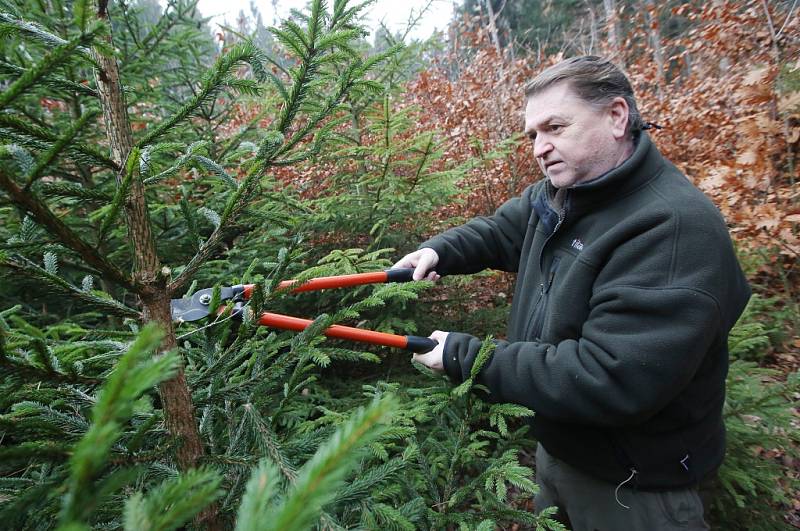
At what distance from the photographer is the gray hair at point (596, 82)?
6.01 ft

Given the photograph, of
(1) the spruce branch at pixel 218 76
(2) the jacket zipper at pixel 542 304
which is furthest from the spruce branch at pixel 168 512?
(2) the jacket zipper at pixel 542 304

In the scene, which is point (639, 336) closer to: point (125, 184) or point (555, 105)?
point (555, 105)

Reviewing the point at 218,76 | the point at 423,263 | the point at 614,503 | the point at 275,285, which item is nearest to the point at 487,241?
the point at 423,263

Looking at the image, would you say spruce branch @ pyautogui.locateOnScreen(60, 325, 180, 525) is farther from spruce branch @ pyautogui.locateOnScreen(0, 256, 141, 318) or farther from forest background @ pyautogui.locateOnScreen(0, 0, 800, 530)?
spruce branch @ pyautogui.locateOnScreen(0, 256, 141, 318)

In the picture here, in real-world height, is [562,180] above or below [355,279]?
above

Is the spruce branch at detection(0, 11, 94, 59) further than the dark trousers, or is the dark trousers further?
the dark trousers

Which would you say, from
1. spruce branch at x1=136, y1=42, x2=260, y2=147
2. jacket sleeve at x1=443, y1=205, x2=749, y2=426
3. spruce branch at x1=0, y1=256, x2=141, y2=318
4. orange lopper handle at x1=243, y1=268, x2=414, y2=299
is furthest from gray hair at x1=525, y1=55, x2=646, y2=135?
spruce branch at x1=0, y1=256, x2=141, y2=318

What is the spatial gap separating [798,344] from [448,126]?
5.47 metres

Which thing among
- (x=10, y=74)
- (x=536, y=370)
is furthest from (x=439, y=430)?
(x=10, y=74)

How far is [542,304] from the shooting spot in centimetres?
194

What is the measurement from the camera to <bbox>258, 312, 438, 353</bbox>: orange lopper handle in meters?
1.75

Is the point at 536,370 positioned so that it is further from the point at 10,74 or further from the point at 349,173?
the point at 349,173

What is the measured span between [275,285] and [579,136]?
57.3 inches

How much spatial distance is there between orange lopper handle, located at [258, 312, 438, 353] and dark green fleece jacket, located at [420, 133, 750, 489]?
0.14 meters
